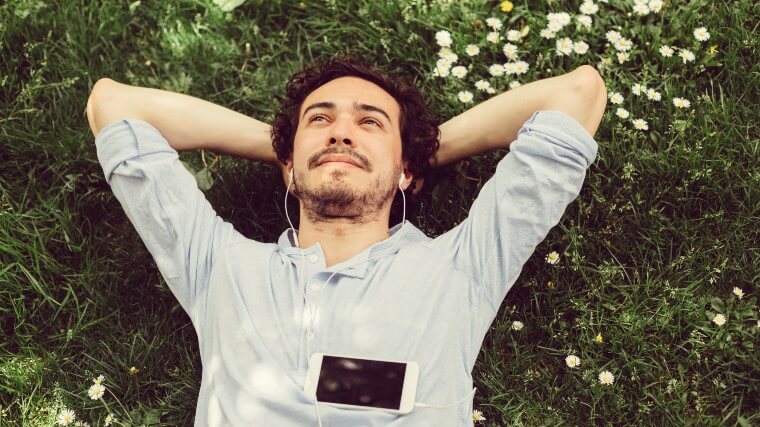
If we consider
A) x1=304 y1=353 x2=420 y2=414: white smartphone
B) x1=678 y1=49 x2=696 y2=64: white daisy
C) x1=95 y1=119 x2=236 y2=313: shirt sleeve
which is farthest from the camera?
x1=678 y1=49 x2=696 y2=64: white daisy

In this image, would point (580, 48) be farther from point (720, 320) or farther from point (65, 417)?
point (65, 417)

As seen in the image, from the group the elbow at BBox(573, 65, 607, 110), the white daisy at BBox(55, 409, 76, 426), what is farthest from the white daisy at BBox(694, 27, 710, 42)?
the white daisy at BBox(55, 409, 76, 426)

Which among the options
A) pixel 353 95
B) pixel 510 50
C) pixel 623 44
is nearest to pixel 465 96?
pixel 510 50

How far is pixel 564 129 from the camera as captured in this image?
10.5 feet

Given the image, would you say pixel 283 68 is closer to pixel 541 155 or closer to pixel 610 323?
pixel 541 155

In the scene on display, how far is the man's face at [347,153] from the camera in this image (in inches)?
131

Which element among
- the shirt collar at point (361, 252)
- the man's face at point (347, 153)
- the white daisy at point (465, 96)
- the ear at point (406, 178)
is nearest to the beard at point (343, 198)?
the man's face at point (347, 153)

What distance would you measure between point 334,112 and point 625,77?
68.6 inches

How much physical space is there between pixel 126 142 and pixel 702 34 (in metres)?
3.13

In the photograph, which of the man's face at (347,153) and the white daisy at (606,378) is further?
the white daisy at (606,378)

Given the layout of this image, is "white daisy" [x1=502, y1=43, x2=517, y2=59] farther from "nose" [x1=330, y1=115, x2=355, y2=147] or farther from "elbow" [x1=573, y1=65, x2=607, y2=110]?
"nose" [x1=330, y1=115, x2=355, y2=147]

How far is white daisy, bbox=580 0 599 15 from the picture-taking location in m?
4.18

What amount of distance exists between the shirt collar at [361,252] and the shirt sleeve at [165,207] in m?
0.30

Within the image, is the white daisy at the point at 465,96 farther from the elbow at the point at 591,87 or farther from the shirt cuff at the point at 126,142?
the shirt cuff at the point at 126,142
